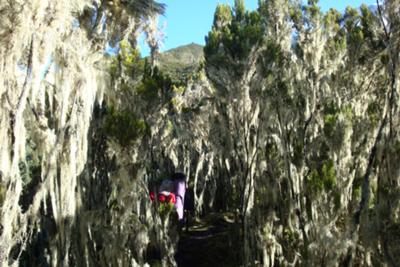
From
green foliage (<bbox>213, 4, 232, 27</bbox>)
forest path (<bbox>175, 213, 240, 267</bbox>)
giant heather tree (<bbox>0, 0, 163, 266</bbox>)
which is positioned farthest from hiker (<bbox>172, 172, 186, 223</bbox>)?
green foliage (<bbox>213, 4, 232, 27</bbox>)

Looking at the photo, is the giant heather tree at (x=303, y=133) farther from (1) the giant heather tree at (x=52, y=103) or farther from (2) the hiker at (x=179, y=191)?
(1) the giant heather tree at (x=52, y=103)

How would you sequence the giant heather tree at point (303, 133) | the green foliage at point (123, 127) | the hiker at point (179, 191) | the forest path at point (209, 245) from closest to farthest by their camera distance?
the green foliage at point (123, 127), the giant heather tree at point (303, 133), the hiker at point (179, 191), the forest path at point (209, 245)

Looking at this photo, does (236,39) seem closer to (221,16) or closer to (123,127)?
(123,127)

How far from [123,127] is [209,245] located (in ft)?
28.7

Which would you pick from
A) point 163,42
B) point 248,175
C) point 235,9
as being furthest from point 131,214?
point 163,42

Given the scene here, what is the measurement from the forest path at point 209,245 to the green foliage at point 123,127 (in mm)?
6070

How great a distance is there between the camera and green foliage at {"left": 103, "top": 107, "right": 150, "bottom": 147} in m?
8.80

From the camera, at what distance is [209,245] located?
53.4 feet

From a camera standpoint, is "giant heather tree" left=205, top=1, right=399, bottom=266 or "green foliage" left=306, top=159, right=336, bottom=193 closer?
"giant heather tree" left=205, top=1, right=399, bottom=266

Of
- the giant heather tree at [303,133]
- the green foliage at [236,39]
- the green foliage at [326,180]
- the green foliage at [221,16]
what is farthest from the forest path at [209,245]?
the green foliage at [221,16]

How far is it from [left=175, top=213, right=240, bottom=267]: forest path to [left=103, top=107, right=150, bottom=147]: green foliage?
6070 mm

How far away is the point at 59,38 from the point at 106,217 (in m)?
4.51

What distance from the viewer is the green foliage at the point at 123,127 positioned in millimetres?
8797

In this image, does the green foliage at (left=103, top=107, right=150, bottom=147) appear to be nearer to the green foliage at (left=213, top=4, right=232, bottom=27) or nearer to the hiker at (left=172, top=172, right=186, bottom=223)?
the hiker at (left=172, top=172, right=186, bottom=223)
